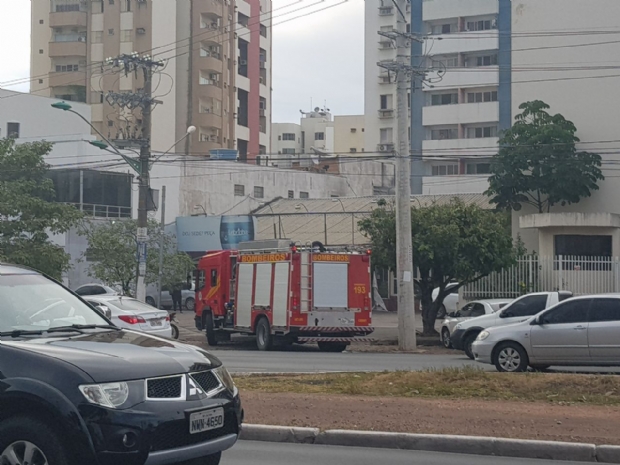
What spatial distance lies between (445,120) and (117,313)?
42902 millimetres

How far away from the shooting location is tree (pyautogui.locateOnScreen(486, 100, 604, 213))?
3975 cm

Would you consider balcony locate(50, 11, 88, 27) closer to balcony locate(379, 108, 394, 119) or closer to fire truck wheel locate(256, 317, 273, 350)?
balcony locate(379, 108, 394, 119)

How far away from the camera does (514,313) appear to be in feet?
74.7

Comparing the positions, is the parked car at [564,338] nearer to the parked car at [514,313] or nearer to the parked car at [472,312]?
the parked car at [514,313]

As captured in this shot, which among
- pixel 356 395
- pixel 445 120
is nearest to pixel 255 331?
pixel 356 395

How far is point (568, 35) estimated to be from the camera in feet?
135

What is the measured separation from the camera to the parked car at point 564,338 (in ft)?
56.9

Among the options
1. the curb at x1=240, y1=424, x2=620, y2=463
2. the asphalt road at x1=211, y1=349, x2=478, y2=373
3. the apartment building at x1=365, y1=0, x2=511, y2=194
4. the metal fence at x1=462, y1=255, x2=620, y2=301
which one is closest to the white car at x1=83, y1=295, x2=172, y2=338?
the asphalt road at x1=211, y1=349, x2=478, y2=373

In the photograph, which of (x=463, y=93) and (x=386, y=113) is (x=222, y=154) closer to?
(x=463, y=93)

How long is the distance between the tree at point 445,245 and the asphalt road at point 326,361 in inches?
192

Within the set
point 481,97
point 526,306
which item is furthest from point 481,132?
point 526,306

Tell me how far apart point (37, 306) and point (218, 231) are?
44.1 m

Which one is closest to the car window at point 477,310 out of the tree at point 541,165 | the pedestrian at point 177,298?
the tree at point 541,165

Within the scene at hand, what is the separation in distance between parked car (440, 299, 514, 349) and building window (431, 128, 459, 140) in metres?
37.6
